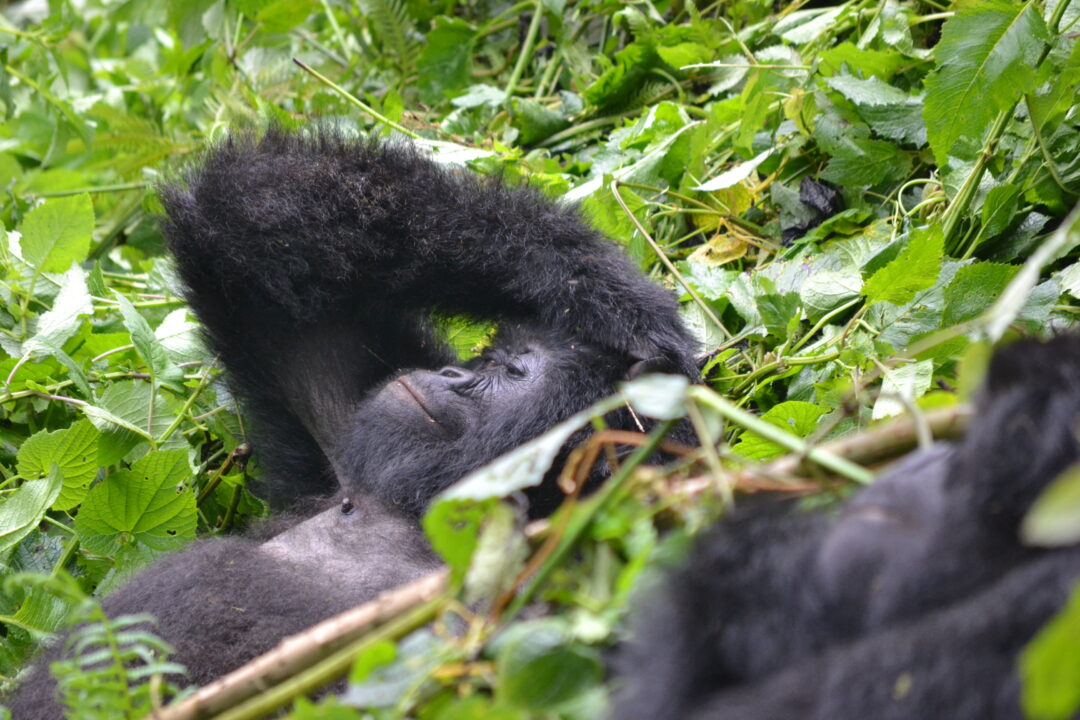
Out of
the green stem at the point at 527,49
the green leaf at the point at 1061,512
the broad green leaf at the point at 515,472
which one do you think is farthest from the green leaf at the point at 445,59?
the green leaf at the point at 1061,512

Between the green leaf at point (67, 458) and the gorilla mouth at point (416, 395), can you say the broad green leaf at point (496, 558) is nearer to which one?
the gorilla mouth at point (416, 395)

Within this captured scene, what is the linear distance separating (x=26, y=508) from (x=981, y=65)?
2.32m

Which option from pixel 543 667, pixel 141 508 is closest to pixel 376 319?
pixel 141 508

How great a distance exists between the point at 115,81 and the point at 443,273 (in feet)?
11.2

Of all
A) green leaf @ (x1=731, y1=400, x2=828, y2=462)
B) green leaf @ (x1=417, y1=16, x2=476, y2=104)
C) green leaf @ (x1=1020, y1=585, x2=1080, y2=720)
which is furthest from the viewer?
green leaf @ (x1=417, y1=16, x2=476, y2=104)

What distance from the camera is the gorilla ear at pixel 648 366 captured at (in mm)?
2275

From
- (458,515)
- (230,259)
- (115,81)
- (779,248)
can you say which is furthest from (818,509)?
(115,81)

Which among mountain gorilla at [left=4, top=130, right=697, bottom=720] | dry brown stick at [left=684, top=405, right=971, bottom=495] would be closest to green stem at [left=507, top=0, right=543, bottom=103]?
mountain gorilla at [left=4, top=130, right=697, bottom=720]

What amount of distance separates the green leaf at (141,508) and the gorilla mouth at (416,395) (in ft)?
1.67

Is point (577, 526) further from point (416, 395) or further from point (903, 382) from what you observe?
point (416, 395)

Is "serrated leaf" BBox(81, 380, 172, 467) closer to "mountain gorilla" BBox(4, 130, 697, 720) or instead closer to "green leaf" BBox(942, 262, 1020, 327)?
"mountain gorilla" BBox(4, 130, 697, 720)

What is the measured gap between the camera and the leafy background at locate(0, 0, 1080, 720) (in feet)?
3.21

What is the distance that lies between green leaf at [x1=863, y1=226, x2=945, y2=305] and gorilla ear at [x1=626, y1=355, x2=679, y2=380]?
48 cm

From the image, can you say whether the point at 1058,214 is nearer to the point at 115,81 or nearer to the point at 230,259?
the point at 230,259
